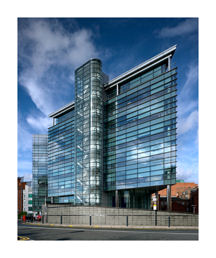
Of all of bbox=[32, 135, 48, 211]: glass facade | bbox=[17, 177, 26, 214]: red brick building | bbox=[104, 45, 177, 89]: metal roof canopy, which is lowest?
Answer: bbox=[17, 177, 26, 214]: red brick building

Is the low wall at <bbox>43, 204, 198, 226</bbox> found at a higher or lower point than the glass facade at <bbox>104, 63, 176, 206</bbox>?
lower

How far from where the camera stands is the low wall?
2761cm

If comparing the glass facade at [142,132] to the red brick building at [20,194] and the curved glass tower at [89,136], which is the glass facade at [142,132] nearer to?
the curved glass tower at [89,136]

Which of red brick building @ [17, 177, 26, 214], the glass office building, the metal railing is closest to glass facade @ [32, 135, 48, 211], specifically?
red brick building @ [17, 177, 26, 214]

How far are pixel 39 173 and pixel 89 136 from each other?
46039 millimetres

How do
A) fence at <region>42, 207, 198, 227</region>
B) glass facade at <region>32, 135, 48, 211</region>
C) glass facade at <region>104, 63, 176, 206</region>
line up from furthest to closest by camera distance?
glass facade at <region>32, 135, 48, 211</region> → glass facade at <region>104, 63, 176, 206</region> → fence at <region>42, 207, 198, 227</region>

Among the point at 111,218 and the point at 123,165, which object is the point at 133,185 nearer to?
the point at 123,165

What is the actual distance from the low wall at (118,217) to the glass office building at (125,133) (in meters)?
11.8

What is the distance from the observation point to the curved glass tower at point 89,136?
170ft

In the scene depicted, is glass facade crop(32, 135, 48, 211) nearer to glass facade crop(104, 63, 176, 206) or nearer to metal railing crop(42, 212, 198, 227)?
glass facade crop(104, 63, 176, 206)

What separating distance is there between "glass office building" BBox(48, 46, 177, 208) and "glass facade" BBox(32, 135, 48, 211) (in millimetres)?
40256

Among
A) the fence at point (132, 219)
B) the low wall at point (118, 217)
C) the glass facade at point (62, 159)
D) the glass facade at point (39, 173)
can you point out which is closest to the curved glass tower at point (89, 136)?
the low wall at point (118, 217)

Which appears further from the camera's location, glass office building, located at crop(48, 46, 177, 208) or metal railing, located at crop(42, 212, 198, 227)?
glass office building, located at crop(48, 46, 177, 208)
